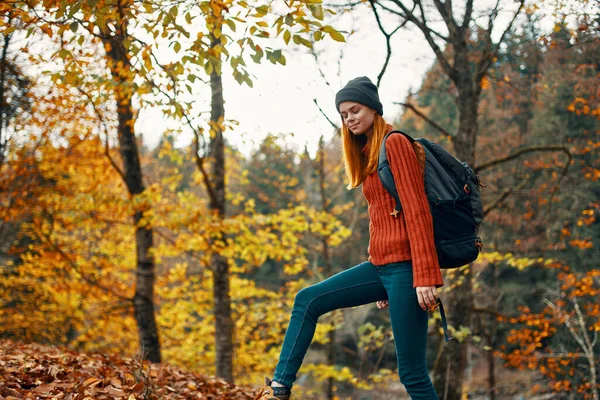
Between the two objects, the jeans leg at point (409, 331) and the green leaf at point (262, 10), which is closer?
the jeans leg at point (409, 331)

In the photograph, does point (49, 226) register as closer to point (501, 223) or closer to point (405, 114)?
point (501, 223)

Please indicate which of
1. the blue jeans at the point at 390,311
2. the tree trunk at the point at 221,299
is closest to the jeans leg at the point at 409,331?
the blue jeans at the point at 390,311

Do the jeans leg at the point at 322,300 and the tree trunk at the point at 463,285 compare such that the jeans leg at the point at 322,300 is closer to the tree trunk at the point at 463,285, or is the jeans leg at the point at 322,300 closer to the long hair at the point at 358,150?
the long hair at the point at 358,150

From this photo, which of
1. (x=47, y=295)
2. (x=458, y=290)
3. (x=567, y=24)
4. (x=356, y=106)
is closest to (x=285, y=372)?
(x=356, y=106)

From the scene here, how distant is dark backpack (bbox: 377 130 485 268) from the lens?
2633mm

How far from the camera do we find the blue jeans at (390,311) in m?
2.61

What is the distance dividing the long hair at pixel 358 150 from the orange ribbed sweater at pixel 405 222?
0.55 ft

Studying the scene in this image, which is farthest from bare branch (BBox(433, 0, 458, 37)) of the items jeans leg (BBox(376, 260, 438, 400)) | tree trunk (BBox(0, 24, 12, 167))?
tree trunk (BBox(0, 24, 12, 167))

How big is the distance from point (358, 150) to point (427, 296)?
1020mm

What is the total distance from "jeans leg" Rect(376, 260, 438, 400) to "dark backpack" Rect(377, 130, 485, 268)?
0.23 meters

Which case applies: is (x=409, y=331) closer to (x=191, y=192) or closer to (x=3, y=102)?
(x=191, y=192)

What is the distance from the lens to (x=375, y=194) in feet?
9.25

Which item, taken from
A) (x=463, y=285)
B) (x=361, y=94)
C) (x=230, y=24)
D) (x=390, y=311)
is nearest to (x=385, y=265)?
(x=390, y=311)

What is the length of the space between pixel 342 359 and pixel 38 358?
22796 mm
